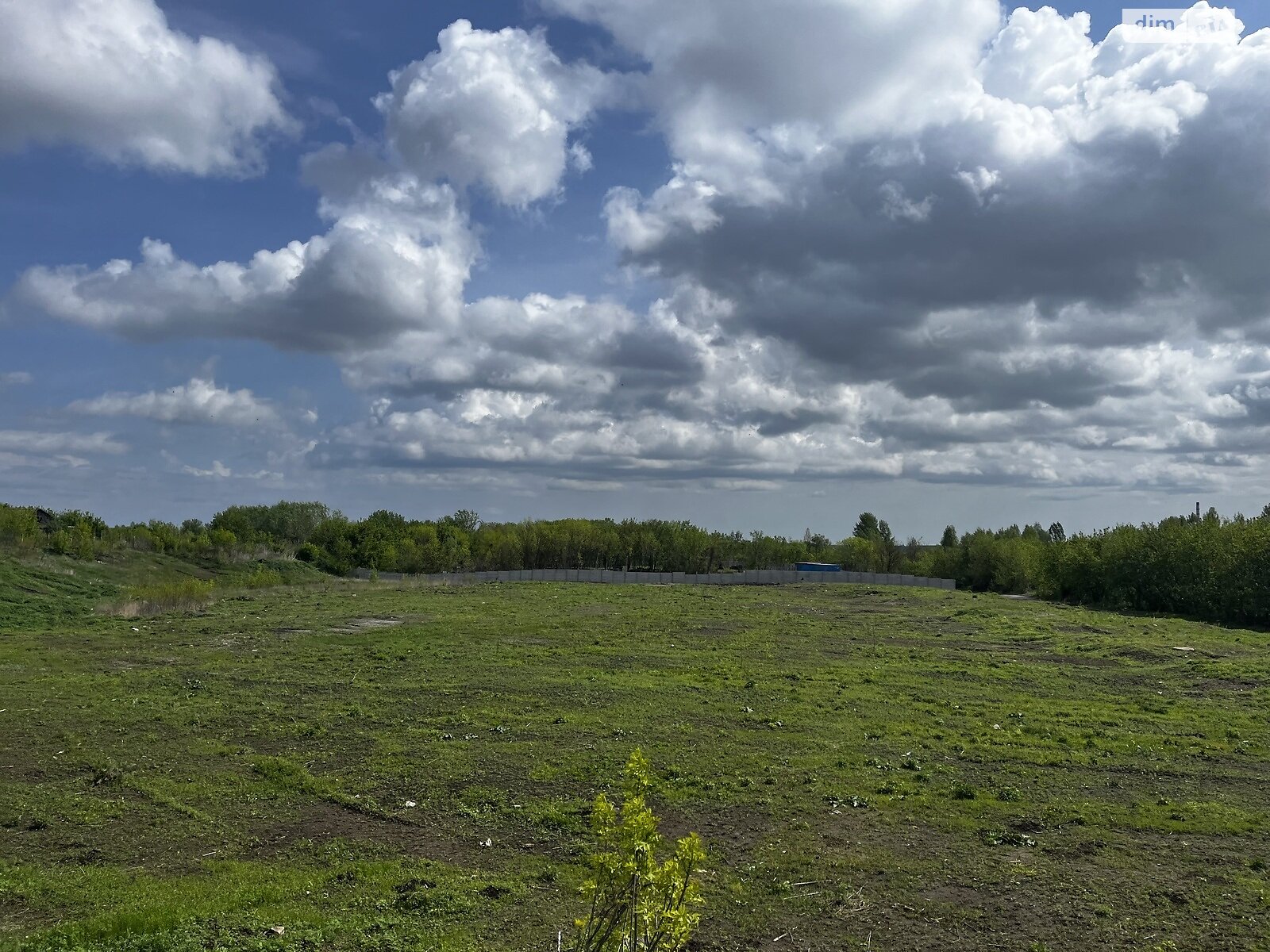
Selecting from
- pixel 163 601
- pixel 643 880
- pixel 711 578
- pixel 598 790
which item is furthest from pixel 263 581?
pixel 643 880

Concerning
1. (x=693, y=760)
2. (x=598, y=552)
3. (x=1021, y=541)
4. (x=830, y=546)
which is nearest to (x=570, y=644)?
(x=693, y=760)

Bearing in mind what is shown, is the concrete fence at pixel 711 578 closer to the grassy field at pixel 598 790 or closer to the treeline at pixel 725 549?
the treeline at pixel 725 549

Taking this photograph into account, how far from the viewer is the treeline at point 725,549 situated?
51.1 m

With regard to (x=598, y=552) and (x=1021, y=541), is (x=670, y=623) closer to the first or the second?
(x=1021, y=541)

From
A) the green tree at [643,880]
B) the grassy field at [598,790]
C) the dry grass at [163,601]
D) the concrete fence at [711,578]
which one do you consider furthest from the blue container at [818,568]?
the green tree at [643,880]

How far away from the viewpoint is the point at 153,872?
898 cm

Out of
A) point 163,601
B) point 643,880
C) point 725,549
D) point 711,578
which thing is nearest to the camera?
point 643,880

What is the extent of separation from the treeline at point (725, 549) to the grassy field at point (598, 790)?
30.5 m

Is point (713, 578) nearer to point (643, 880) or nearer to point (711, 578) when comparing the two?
point (711, 578)

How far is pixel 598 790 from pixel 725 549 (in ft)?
333

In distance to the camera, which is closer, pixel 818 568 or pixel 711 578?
pixel 711 578

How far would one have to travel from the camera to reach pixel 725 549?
113m

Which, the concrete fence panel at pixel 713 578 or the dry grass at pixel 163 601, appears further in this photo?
the concrete fence panel at pixel 713 578

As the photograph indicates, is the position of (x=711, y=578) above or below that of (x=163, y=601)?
above
